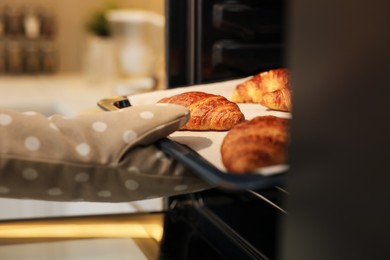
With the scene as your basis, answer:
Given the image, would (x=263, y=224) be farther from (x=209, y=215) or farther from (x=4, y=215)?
(x=4, y=215)

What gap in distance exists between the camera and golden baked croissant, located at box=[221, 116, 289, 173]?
21.5 inches

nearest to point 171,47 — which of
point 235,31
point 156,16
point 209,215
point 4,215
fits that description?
point 235,31

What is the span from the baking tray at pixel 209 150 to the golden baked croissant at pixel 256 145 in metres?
0.02

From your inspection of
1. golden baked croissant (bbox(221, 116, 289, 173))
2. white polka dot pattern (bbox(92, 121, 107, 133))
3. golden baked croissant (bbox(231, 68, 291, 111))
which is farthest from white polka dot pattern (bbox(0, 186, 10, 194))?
golden baked croissant (bbox(231, 68, 291, 111))

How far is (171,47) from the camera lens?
103 cm

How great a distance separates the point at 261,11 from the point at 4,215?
545 millimetres

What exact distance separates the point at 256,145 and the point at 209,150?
4.1 inches

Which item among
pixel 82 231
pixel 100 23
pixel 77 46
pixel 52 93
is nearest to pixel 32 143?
pixel 82 231

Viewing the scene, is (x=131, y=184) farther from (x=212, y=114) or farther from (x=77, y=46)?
(x=77, y=46)

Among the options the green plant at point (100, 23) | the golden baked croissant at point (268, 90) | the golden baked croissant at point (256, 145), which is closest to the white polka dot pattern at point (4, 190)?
the golden baked croissant at point (256, 145)

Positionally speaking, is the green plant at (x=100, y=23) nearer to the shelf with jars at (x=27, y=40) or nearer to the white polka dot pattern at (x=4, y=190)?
the shelf with jars at (x=27, y=40)

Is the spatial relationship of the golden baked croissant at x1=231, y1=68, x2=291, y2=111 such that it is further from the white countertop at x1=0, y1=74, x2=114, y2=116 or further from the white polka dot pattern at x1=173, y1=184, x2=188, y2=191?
the white countertop at x1=0, y1=74, x2=114, y2=116

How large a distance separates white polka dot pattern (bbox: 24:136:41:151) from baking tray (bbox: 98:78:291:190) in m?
0.12

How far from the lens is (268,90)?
0.86 metres
